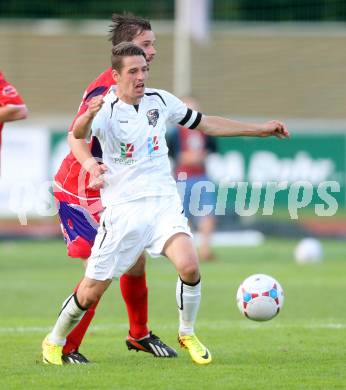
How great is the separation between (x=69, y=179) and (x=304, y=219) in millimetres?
18763

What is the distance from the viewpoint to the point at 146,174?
7.86m

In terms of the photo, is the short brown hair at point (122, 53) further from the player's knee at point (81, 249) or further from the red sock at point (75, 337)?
the red sock at point (75, 337)

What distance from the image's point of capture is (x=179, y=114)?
8219 mm

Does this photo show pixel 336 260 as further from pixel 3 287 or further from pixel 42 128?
pixel 42 128

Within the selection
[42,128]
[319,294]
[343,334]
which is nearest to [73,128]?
[343,334]

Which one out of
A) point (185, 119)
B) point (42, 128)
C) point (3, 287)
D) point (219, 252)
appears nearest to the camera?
point (185, 119)

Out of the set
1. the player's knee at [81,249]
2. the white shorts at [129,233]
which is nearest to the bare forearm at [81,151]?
the white shorts at [129,233]

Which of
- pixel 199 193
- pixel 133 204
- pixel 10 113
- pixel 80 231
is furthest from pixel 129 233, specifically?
pixel 199 193

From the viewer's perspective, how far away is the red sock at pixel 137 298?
27.4 feet

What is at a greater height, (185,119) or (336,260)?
(185,119)

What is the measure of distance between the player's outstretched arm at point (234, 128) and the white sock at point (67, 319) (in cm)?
155

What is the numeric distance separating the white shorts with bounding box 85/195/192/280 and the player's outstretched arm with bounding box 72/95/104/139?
0.57 m

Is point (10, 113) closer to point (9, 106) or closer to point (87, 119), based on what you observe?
point (9, 106)

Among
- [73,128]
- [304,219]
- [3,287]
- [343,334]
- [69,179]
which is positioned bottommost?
[304,219]
